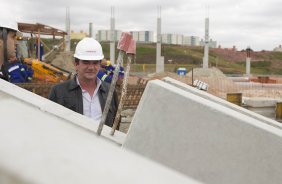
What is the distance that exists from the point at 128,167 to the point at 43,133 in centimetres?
33

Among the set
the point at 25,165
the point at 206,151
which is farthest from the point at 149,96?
the point at 25,165

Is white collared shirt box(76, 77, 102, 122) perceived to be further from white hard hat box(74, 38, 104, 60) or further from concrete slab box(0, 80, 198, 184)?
concrete slab box(0, 80, 198, 184)

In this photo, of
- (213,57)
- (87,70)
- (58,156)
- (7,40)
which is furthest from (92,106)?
(213,57)

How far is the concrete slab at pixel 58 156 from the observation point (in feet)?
3.95

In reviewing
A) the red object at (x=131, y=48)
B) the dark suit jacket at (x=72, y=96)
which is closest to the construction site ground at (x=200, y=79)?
the dark suit jacket at (x=72, y=96)

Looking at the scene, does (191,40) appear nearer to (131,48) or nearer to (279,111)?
(279,111)

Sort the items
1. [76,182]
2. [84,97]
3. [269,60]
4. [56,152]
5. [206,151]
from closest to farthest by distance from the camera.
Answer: [76,182] < [56,152] < [206,151] < [84,97] < [269,60]

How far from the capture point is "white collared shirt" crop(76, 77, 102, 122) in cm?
311

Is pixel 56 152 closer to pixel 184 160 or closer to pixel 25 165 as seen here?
pixel 25 165

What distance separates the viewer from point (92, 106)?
3156mm

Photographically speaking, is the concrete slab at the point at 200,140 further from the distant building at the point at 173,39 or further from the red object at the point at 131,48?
the distant building at the point at 173,39

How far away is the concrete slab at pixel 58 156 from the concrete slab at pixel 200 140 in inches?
3.8

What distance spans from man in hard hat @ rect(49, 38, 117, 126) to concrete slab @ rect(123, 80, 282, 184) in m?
1.52

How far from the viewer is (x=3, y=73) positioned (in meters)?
3.22
